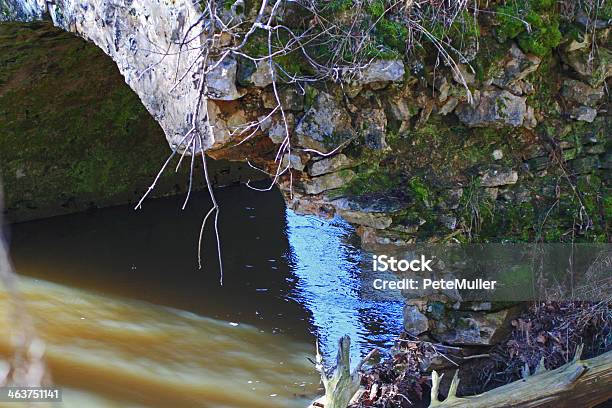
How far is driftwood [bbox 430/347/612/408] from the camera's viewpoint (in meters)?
3.52

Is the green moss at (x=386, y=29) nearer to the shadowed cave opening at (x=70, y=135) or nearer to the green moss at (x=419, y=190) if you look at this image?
the green moss at (x=419, y=190)

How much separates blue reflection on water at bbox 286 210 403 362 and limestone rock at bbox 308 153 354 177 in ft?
4.40

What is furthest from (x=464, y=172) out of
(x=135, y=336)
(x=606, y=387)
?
(x=135, y=336)

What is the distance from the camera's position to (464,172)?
384cm

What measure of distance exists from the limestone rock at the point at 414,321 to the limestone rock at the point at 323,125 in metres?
1.01

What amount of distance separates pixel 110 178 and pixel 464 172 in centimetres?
472

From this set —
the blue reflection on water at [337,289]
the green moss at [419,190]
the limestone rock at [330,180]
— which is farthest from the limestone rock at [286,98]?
the blue reflection on water at [337,289]

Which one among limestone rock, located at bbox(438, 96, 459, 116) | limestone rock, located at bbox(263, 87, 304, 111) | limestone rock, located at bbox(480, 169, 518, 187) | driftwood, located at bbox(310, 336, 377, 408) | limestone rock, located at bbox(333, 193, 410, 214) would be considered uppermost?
limestone rock, located at bbox(263, 87, 304, 111)

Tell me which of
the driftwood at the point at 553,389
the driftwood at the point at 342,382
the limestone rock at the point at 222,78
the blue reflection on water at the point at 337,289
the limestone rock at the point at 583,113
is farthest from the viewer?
the blue reflection on water at the point at 337,289

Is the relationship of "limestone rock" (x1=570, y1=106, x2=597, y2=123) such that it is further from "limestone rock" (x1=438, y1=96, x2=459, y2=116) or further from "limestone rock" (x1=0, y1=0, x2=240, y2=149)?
"limestone rock" (x1=0, y1=0, x2=240, y2=149)

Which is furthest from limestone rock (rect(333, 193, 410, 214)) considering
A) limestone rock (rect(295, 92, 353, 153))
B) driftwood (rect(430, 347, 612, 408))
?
driftwood (rect(430, 347, 612, 408))

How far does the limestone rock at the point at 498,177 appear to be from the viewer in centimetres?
386

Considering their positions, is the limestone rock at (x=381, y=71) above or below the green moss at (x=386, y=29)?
below

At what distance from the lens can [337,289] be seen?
5.53m
